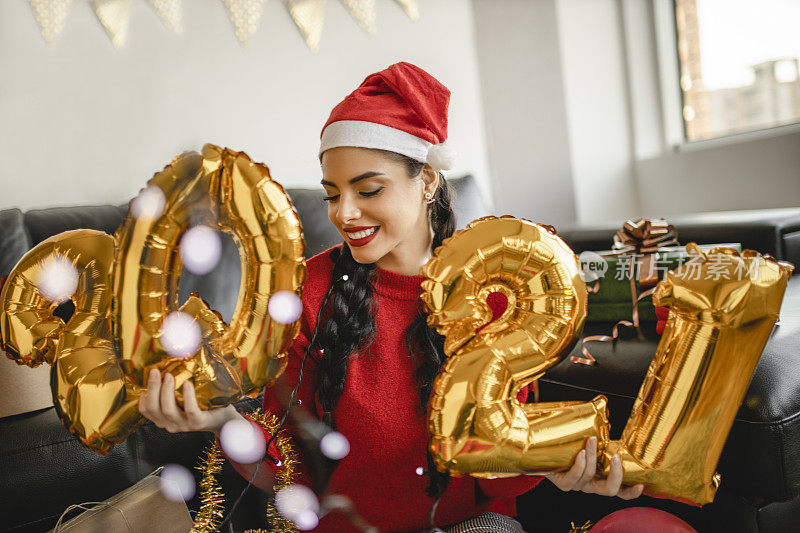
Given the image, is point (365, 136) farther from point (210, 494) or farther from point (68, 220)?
point (68, 220)

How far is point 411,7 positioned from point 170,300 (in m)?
2.20

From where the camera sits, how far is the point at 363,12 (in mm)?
2225

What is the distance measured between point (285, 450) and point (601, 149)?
Result: 2732mm

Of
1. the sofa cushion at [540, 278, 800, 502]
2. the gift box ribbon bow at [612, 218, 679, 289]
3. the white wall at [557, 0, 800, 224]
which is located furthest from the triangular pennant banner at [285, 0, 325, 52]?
the sofa cushion at [540, 278, 800, 502]

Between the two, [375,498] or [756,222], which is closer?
[375,498]

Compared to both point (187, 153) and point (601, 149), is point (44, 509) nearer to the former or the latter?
point (187, 153)

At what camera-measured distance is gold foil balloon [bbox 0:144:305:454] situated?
452 millimetres

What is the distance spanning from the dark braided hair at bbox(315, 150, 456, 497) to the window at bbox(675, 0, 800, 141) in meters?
2.40

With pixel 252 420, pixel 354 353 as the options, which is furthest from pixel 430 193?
pixel 252 420

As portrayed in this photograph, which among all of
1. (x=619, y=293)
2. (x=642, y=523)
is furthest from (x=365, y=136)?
(x=619, y=293)

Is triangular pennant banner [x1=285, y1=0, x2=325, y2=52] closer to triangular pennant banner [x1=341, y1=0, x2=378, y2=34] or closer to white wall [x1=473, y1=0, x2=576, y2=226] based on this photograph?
triangular pennant banner [x1=341, y1=0, x2=378, y2=34]

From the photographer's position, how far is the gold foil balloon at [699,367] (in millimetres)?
467

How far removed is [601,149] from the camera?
2.98 metres

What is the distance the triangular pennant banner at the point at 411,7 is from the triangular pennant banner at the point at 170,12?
35.2 inches
